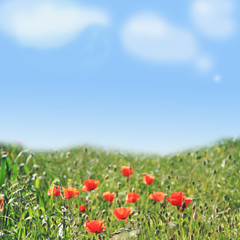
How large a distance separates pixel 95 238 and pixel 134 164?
194cm

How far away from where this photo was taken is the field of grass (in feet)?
7.86

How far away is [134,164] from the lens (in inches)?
166

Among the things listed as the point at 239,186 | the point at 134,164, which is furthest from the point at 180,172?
the point at 239,186

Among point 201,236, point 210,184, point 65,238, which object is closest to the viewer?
point 65,238

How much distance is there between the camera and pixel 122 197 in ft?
11.4

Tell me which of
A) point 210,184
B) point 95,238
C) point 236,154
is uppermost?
point 236,154

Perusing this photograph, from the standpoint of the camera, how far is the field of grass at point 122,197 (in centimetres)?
239

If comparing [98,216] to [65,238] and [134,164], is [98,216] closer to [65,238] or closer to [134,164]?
[65,238]

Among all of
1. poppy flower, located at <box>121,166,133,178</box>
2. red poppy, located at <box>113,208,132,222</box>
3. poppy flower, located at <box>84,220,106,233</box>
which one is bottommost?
poppy flower, located at <box>84,220,106,233</box>

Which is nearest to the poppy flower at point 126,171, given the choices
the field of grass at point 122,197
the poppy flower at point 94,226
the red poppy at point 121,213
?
the field of grass at point 122,197

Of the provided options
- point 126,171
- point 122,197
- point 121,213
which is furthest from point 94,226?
point 122,197

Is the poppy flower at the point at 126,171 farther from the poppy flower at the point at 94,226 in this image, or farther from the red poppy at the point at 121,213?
the poppy flower at the point at 94,226

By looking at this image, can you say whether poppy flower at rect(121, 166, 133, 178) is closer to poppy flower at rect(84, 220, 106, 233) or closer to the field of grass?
the field of grass

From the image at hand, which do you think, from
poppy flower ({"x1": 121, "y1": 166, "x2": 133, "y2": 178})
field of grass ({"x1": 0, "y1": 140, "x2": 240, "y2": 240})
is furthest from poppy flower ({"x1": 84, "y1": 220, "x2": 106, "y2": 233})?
poppy flower ({"x1": 121, "y1": 166, "x2": 133, "y2": 178})
